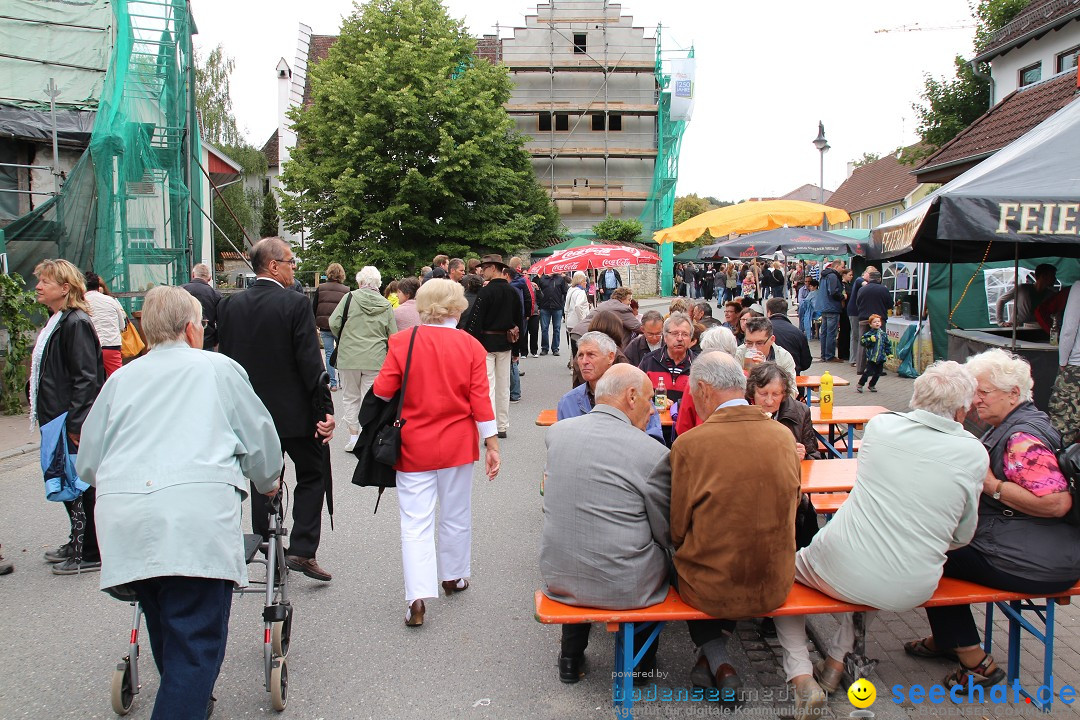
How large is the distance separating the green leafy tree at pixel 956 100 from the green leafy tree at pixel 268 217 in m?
30.7

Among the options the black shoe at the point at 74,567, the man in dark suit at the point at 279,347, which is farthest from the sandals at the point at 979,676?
the black shoe at the point at 74,567

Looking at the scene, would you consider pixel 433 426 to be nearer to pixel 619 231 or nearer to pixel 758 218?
pixel 758 218

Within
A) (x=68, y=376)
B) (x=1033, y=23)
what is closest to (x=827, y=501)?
(x=68, y=376)

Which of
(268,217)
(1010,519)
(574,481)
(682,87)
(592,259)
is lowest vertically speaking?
(1010,519)

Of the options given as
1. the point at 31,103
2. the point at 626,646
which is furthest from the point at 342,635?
the point at 31,103

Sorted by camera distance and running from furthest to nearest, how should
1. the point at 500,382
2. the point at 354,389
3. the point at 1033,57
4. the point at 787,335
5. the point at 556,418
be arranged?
the point at 1033,57
the point at 500,382
the point at 354,389
the point at 787,335
the point at 556,418

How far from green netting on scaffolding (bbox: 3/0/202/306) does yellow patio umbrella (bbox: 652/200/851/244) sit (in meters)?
8.71

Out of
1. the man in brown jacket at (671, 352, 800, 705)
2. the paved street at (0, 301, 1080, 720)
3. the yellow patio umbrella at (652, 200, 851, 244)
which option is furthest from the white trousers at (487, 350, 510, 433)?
the man in brown jacket at (671, 352, 800, 705)

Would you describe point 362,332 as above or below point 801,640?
above

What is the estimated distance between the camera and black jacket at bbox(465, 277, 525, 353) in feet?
31.4

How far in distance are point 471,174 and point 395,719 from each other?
27.2 meters

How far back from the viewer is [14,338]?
33.8ft

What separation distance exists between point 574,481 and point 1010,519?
1997 mm

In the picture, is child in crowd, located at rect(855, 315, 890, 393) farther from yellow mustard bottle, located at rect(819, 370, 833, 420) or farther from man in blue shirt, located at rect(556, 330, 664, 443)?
man in blue shirt, located at rect(556, 330, 664, 443)
